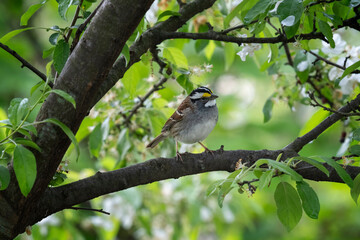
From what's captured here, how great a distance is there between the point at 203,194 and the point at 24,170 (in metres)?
2.74

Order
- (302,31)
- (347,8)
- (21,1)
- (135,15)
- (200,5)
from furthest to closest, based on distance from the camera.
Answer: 1. (21,1)
2. (200,5)
3. (302,31)
4. (347,8)
5. (135,15)

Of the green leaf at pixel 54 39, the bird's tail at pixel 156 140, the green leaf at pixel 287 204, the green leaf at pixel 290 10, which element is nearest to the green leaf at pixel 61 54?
the green leaf at pixel 54 39

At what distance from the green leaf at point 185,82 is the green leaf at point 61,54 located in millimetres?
647

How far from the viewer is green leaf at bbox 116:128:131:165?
274 cm

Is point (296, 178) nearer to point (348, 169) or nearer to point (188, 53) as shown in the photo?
point (348, 169)

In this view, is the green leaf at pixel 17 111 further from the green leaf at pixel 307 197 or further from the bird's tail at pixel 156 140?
the bird's tail at pixel 156 140

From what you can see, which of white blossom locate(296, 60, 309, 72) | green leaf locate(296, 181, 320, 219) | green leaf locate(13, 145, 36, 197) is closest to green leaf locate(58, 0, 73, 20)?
green leaf locate(13, 145, 36, 197)

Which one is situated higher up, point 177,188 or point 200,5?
point 177,188

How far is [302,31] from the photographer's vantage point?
207cm

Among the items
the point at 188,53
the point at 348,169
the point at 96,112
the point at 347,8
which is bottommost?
the point at 348,169

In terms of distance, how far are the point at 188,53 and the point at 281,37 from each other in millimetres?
4013

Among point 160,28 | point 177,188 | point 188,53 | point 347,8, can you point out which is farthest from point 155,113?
point 188,53

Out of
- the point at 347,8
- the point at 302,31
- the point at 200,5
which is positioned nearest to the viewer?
the point at 347,8

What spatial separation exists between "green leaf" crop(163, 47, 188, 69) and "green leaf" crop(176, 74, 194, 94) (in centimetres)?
15
